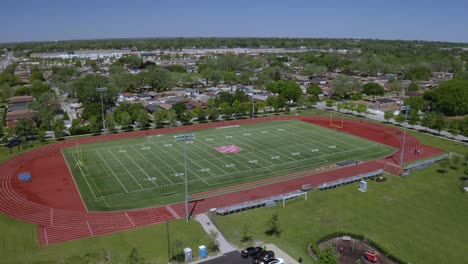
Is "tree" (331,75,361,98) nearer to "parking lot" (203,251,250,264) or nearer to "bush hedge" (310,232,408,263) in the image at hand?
"bush hedge" (310,232,408,263)

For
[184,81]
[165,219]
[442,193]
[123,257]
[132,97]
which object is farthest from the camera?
[184,81]

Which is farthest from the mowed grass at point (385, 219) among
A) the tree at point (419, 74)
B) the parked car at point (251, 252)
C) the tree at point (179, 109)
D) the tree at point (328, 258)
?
the tree at point (419, 74)

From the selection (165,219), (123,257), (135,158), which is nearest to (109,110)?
(135,158)

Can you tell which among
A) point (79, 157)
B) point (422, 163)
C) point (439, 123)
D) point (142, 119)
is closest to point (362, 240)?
point (422, 163)

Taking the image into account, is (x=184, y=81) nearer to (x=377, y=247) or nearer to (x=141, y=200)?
(x=141, y=200)

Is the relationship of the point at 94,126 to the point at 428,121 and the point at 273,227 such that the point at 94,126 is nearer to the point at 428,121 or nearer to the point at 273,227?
the point at 273,227

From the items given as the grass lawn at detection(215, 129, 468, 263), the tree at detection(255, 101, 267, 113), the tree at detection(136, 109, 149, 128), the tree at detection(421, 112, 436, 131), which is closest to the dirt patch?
the grass lawn at detection(215, 129, 468, 263)

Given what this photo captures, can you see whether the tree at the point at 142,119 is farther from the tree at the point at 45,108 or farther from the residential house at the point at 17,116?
the residential house at the point at 17,116

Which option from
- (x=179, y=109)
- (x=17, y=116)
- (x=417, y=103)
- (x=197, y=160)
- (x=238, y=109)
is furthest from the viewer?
(x=417, y=103)
